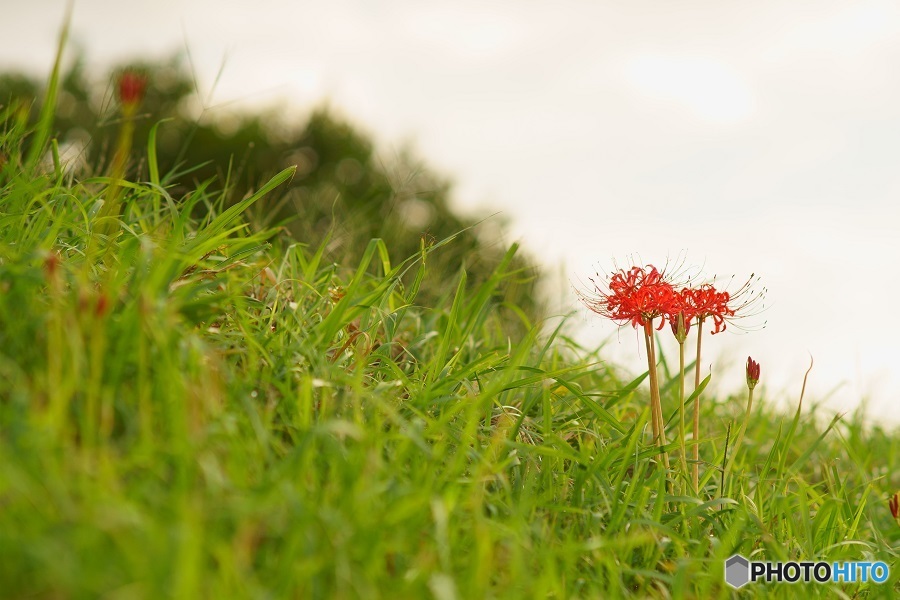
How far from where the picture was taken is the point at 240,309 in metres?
2.53

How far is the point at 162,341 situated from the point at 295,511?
542 mm

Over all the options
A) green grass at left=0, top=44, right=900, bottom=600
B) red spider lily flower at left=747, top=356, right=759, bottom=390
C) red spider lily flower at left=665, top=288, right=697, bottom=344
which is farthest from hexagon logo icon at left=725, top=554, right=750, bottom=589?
red spider lily flower at left=665, top=288, right=697, bottom=344

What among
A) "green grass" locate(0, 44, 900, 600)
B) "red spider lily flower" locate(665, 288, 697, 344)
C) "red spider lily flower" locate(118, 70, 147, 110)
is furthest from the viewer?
"red spider lily flower" locate(665, 288, 697, 344)

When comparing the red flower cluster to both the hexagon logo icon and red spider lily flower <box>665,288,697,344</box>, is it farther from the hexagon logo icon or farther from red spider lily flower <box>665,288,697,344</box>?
the hexagon logo icon

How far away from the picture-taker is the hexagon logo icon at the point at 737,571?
248 cm

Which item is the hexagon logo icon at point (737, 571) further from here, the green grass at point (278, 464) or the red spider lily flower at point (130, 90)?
the red spider lily flower at point (130, 90)

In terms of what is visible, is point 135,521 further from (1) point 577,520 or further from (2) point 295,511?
(1) point 577,520

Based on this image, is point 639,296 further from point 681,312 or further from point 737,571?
point 737,571

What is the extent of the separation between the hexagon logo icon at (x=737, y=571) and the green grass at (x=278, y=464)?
0.04m

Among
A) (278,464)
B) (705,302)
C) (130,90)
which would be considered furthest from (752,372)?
(130,90)

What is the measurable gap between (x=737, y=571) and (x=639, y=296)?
938 millimetres

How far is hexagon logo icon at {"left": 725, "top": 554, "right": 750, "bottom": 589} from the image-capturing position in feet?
8.14

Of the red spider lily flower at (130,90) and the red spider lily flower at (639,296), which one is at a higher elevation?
the red spider lily flower at (130,90)

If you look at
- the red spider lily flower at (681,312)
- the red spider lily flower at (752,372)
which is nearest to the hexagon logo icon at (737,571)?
the red spider lily flower at (752,372)
